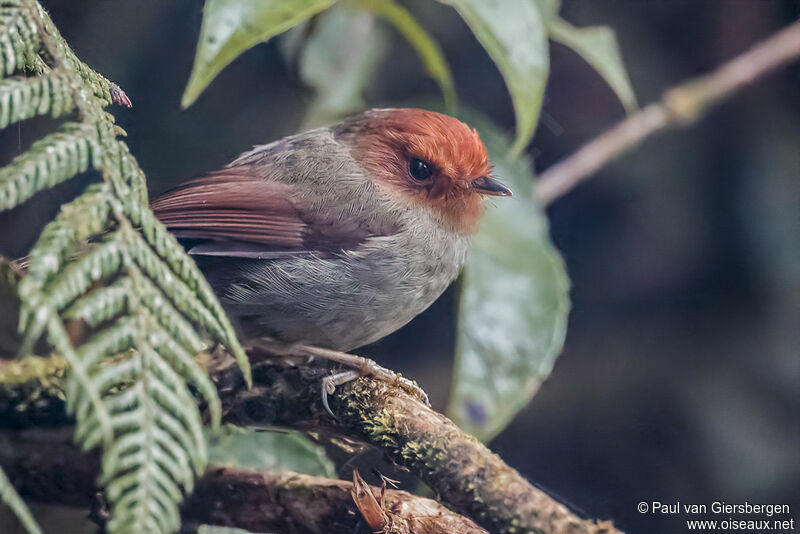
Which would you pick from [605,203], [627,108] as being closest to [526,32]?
[627,108]

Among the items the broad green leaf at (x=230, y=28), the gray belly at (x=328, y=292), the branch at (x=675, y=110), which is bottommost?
the gray belly at (x=328, y=292)

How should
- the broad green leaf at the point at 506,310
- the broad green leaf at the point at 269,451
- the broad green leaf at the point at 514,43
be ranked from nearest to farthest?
the broad green leaf at the point at 269,451, the broad green leaf at the point at 514,43, the broad green leaf at the point at 506,310

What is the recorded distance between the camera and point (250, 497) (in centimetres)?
132

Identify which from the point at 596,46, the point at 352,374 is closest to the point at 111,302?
the point at 352,374

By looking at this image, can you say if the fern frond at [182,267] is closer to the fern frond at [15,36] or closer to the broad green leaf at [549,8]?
the fern frond at [15,36]

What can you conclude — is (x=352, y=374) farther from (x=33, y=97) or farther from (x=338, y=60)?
(x=338, y=60)

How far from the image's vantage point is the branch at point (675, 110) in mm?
2547

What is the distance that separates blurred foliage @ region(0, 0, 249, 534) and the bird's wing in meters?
0.38

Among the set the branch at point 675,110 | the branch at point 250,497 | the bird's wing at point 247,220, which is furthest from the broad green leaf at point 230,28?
the branch at point 675,110

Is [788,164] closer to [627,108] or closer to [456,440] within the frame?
[627,108]

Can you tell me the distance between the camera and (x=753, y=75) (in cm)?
269

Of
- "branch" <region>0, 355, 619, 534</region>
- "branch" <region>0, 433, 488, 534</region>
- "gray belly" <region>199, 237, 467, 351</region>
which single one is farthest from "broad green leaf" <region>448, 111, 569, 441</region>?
"branch" <region>0, 433, 488, 534</region>

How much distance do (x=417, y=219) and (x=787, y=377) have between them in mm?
1705

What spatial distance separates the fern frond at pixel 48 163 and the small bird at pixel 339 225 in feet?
1.46
